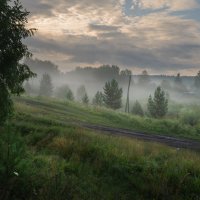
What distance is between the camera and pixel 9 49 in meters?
12.5

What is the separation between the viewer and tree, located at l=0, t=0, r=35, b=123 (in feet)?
40.3

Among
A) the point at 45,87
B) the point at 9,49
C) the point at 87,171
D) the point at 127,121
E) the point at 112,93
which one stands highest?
the point at 9,49

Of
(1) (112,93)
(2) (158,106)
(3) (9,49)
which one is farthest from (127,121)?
(3) (9,49)

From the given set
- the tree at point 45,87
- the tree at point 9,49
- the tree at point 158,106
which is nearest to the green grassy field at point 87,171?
the tree at point 9,49

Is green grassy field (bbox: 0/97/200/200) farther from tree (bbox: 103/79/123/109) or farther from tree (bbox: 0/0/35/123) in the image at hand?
tree (bbox: 103/79/123/109)

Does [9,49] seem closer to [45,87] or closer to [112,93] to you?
[112,93]

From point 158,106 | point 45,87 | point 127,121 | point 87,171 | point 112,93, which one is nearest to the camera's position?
point 87,171

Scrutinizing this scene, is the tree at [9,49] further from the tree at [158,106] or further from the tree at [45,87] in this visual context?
the tree at [45,87]

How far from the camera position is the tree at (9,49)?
1227 cm

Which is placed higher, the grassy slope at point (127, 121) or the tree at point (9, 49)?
the tree at point (9, 49)

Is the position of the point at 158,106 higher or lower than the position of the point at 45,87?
lower

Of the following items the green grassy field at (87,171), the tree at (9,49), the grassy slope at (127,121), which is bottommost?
the grassy slope at (127,121)

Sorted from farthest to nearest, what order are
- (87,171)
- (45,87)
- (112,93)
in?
1. (45,87)
2. (112,93)
3. (87,171)

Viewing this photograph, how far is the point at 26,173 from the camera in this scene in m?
8.40
